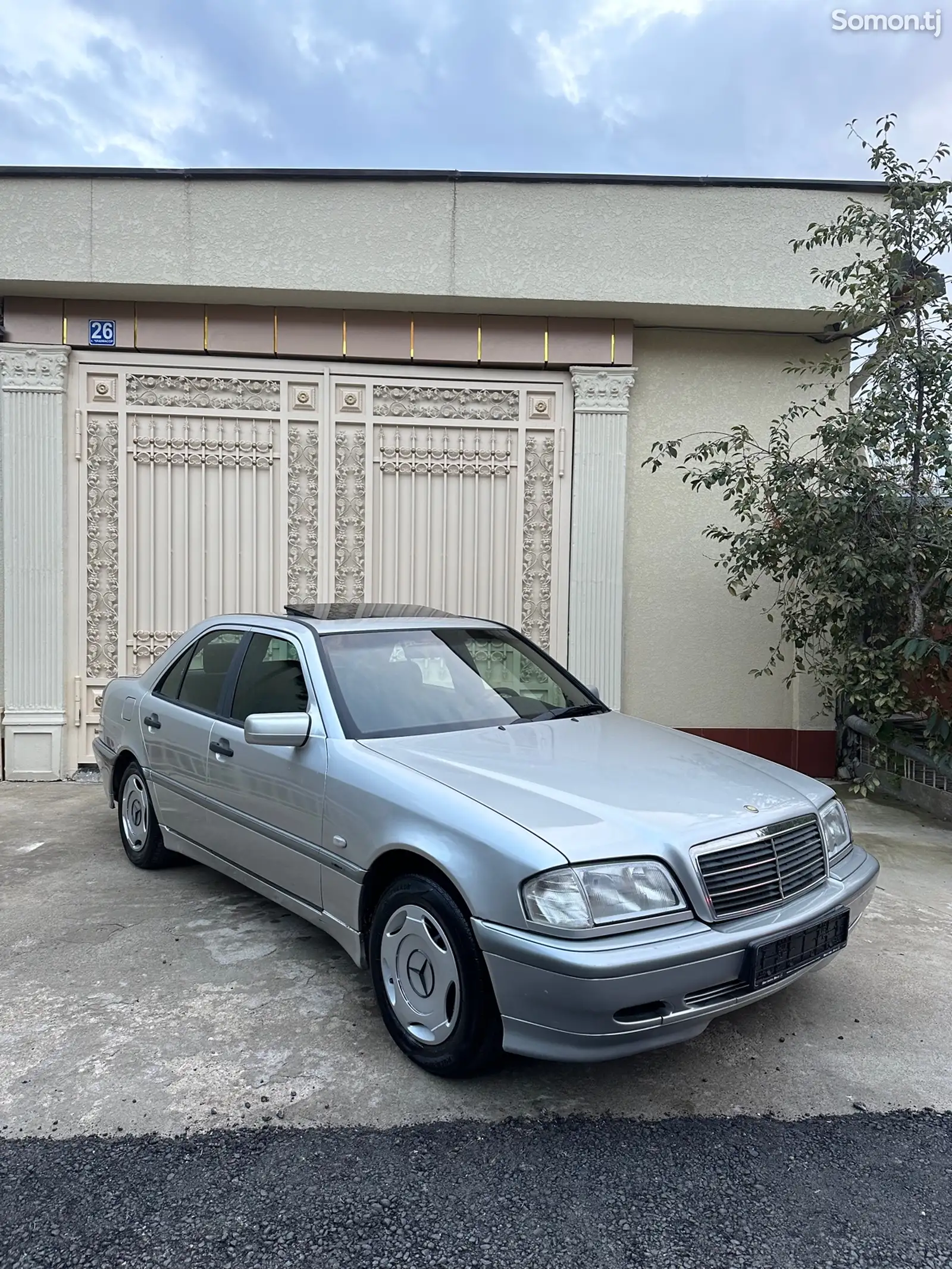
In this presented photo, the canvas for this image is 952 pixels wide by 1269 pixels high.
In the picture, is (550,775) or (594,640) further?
(594,640)

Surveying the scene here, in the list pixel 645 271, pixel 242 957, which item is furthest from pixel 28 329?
pixel 242 957

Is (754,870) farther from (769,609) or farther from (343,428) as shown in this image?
(343,428)

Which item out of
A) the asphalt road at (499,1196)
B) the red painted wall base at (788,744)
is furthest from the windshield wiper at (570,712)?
the red painted wall base at (788,744)

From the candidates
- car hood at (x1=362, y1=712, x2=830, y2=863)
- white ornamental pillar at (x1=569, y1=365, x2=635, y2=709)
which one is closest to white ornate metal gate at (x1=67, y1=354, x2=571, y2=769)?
white ornamental pillar at (x1=569, y1=365, x2=635, y2=709)

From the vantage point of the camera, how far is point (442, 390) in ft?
24.1

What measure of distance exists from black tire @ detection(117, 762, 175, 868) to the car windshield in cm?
171

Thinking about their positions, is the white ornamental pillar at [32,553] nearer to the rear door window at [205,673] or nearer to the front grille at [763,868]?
the rear door window at [205,673]

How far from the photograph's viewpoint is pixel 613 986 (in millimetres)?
2395

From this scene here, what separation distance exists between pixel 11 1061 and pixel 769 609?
20.2 feet

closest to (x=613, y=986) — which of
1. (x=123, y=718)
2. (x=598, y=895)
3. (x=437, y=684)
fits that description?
(x=598, y=895)

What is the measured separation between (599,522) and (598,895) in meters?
5.09

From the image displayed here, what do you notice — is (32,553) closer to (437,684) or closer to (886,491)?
(437,684)

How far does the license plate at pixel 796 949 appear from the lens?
8.60 feet

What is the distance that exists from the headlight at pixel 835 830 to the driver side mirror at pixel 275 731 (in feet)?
6.29
